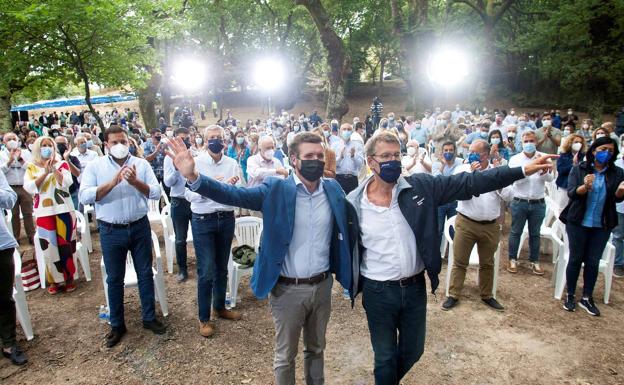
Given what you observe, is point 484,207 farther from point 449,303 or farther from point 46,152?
point 46,152

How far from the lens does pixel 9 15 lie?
8.52 meters

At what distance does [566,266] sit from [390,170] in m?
3.30

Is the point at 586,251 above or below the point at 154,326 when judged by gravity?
above

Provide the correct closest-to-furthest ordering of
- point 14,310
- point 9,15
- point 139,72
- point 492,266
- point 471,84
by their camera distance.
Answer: point 14,310 → point 492,266 → point 9,15 → point 139,72 → point 471,84

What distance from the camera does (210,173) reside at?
4469 millimetres

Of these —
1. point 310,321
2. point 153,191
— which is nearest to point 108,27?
point 153,191

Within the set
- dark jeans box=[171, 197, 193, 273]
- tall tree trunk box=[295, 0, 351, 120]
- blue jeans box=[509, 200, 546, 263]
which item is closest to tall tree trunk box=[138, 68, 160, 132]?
tall tree trunk box=[295, 0, 351, 120]

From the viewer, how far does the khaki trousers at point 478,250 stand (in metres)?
4.66

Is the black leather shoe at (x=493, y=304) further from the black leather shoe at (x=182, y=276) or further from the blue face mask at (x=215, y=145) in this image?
the black leather shoe at (x=182, y=276)

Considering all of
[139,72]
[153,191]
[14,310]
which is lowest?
[14,310]

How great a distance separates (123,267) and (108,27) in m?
7.42

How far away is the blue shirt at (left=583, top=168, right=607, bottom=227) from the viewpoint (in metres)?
4.27

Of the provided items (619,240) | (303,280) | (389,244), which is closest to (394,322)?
(389,244)

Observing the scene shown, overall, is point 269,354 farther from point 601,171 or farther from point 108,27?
point 108,27
